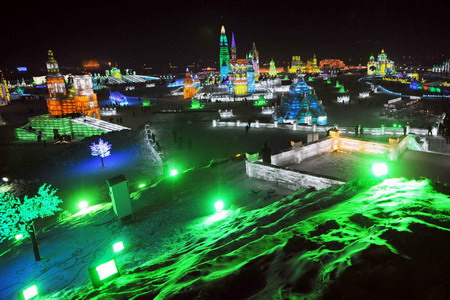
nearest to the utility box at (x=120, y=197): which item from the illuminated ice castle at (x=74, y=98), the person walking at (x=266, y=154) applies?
the person walking at (x=266, y=154)

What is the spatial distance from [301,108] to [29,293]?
25.9 meters

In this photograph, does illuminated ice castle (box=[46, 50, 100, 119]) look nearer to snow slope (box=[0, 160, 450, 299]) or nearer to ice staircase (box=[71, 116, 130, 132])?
ice staircase (box=[71, 116, 130, 132])

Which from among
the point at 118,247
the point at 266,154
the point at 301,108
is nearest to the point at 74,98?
the point at 301,108

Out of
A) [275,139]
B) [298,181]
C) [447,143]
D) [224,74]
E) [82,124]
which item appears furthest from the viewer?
[224,74]

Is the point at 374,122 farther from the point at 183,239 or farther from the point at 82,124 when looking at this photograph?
the point at 82,124

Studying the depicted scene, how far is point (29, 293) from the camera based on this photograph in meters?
7.34

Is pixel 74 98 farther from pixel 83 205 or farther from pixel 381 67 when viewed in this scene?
pixel 381 67

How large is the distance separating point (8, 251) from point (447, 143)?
22951 millimetres

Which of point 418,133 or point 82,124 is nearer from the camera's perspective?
point 418,133

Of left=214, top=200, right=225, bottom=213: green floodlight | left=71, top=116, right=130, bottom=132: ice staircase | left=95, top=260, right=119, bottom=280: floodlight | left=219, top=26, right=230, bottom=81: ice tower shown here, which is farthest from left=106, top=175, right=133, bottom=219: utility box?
left=219, top=26, right=230, bottom=81: ice tower

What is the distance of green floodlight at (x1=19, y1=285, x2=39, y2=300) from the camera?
286 inches

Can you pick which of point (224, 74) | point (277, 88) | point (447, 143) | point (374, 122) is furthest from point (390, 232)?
point (224, 74)

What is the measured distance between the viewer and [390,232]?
460 centimetres

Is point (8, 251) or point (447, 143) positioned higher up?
point (447, 143)
